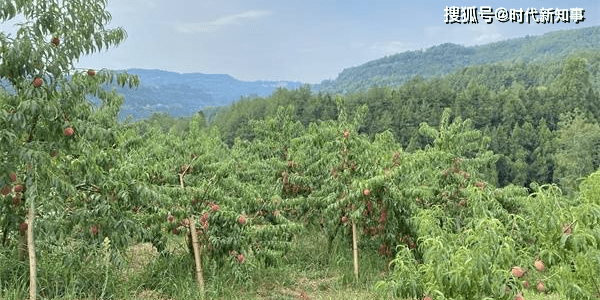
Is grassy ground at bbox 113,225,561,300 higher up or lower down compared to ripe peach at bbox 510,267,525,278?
lower down

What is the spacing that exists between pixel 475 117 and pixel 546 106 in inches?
431

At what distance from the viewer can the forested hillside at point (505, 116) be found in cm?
6212

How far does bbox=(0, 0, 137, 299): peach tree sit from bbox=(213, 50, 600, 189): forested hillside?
181 ft

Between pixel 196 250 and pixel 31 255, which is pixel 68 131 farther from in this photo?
pixel 196 250

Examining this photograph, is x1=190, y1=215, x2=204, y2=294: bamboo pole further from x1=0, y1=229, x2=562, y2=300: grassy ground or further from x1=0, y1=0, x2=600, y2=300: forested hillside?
x1=0, y1=229, x2=562, y2=300: grassy ground

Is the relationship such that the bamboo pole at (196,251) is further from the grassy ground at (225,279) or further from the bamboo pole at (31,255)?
the bamboo pole at (31,255)

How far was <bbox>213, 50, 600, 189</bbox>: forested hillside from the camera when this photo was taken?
62125 millimetres

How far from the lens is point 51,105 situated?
5.47 m

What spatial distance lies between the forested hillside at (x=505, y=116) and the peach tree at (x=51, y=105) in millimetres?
55214

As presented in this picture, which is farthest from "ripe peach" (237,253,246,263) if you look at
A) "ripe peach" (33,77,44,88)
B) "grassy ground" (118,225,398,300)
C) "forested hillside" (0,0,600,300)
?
"ripe peach" (33,77,44,88)

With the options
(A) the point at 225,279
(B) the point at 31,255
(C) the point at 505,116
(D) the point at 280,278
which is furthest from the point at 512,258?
(C) the point at 505,116

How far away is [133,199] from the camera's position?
6902 mm

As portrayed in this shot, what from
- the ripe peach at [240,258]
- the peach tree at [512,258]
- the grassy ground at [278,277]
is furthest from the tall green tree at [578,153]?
the peach tree at [512,258]

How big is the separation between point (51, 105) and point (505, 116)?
7533cm
